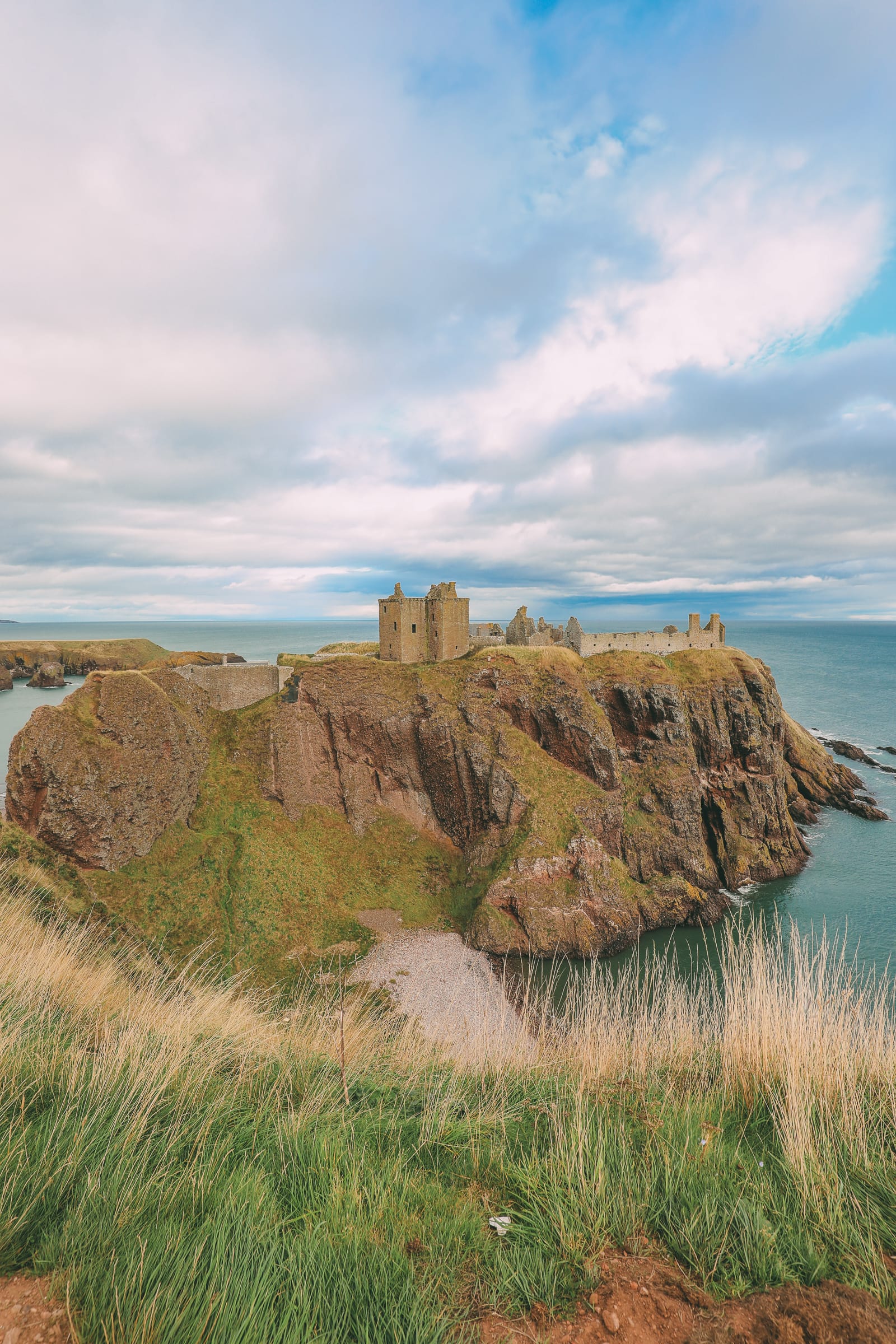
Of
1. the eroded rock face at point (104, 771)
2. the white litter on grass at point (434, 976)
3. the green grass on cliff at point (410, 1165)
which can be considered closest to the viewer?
the green grass on cliff at point (410, 1165)

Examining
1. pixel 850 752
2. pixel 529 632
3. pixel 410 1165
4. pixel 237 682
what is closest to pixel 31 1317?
pixel 410 1165

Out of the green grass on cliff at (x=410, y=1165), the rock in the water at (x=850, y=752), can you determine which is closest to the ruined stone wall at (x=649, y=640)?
the rock in the water at (x=850, y=752)

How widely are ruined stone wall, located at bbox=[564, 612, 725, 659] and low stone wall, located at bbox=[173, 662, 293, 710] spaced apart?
82.4 ft

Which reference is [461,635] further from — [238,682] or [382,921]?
[382,921]

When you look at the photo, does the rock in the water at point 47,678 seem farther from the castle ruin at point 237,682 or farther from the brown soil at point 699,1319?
the brown soil at point 699,1319

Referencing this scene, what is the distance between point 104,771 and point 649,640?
43493 mm

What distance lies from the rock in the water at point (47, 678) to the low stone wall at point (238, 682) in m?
104

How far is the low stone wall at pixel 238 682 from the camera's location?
4038 centimetres

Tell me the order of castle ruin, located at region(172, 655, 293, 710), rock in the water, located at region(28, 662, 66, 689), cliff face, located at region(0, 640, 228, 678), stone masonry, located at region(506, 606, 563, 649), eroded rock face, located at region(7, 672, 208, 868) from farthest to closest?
1. cliff face, located at region(0, 640, 228, 678)
2. rock in the water, located at region(28, 662, 66, 689)
3. stone masonry, located at region(506, 606, 563, 649)
4. castle ruin, located at region(172, 655, 293, 710)
5. eroded rock face, located at region(7, 672, 208, 868)

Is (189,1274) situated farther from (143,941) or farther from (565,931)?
(565,931)

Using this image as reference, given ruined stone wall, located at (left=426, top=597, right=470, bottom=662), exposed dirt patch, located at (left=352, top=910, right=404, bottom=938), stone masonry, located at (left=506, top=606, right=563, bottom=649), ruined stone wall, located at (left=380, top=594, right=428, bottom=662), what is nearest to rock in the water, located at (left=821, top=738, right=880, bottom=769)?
stone masonry, located at (left=506, top=606, right=563, bottom=649)

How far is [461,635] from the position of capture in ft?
165

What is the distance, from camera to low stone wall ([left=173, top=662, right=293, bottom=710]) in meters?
40.4

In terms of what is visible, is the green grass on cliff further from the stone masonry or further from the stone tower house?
the stone masonry
